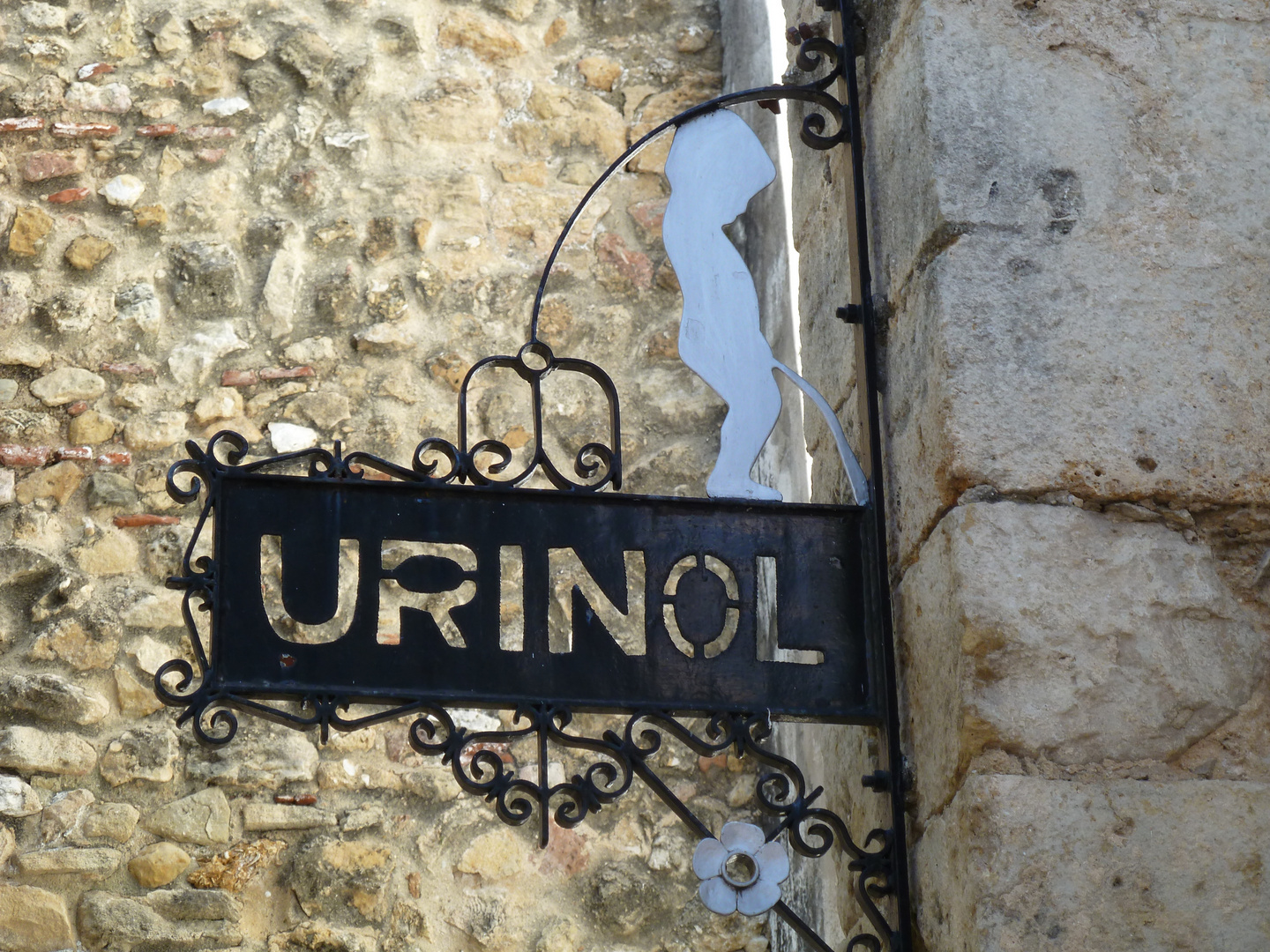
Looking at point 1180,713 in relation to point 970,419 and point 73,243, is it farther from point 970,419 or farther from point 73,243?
point 73,243

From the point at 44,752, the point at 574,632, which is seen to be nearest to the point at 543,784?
the point at 574,632

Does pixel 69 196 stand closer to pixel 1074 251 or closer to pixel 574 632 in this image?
pixel 574 632

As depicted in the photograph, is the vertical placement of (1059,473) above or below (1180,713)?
above

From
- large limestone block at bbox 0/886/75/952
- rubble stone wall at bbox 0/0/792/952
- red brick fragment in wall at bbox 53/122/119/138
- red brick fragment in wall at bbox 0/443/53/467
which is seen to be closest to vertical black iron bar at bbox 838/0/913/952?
rubble stone wall at bbox 0/0/792/952

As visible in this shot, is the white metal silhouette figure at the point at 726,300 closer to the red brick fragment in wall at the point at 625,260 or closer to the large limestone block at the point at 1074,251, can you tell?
the large limestone block at the point at 1074,251

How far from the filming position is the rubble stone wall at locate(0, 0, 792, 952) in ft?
9.53

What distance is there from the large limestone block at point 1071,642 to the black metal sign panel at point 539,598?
6.2 inches

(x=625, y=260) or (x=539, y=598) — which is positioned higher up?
(x=625, y=260)

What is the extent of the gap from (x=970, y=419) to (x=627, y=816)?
1638mm

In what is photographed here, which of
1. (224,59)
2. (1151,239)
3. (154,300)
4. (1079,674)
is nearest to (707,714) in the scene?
(1079,674)

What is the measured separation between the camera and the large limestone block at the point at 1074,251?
1747 mm

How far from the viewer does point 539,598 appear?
1.77 meters

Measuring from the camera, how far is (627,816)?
3098 millimetres

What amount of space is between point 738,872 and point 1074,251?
2.95 ft
